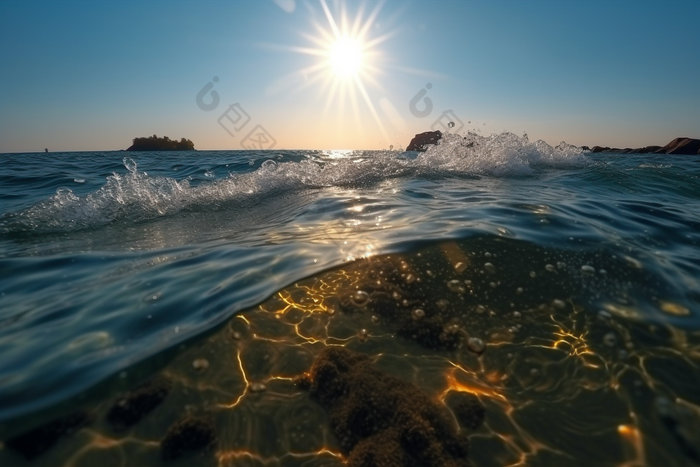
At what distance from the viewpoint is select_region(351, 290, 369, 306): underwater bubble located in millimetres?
2686

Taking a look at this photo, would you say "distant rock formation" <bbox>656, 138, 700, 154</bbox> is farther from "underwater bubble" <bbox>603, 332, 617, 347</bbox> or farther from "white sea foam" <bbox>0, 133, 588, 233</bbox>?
"underwater bubble" <bbox>603, 332, 617, 347</bbox>

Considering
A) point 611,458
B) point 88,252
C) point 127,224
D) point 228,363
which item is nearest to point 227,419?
point 228,363

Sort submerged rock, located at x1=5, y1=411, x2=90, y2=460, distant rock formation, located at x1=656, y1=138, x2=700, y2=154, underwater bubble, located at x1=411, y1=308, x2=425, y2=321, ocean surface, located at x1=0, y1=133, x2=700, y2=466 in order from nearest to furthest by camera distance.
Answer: submerged rock, located at x1=5, y1=411, x2=90, y2=460 < ocean surface, located at x1=0, y1=133, x2=700, y2=466 < underwater bubble, located at x1=411, y1=308, x2=425, y2=321 < distant rock formation, located at x1=656, y1=138, x2=700, y2=154

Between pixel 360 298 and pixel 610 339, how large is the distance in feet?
5.36

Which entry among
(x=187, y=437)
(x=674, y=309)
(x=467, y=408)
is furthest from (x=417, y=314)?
(x=674, y=309)

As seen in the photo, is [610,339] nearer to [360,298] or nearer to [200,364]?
[360,298]

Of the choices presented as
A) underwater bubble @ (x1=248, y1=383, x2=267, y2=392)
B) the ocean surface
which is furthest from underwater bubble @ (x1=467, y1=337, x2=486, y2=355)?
underwater bubble @ (x1=248, y1=383, x2=267, y2=392)

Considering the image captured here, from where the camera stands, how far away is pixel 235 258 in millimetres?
3602

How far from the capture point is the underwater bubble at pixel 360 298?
269 cm

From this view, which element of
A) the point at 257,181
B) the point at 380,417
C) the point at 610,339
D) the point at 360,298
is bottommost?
the point at 380,417

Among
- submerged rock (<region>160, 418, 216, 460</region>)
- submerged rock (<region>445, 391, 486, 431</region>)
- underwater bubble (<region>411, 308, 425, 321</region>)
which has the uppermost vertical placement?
underwater bubble (<region>411, 308, 425, 321</region>)

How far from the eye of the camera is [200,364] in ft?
6.83

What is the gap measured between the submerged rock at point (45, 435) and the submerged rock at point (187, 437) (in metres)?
0.42

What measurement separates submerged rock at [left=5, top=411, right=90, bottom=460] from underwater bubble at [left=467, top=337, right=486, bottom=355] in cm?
210
